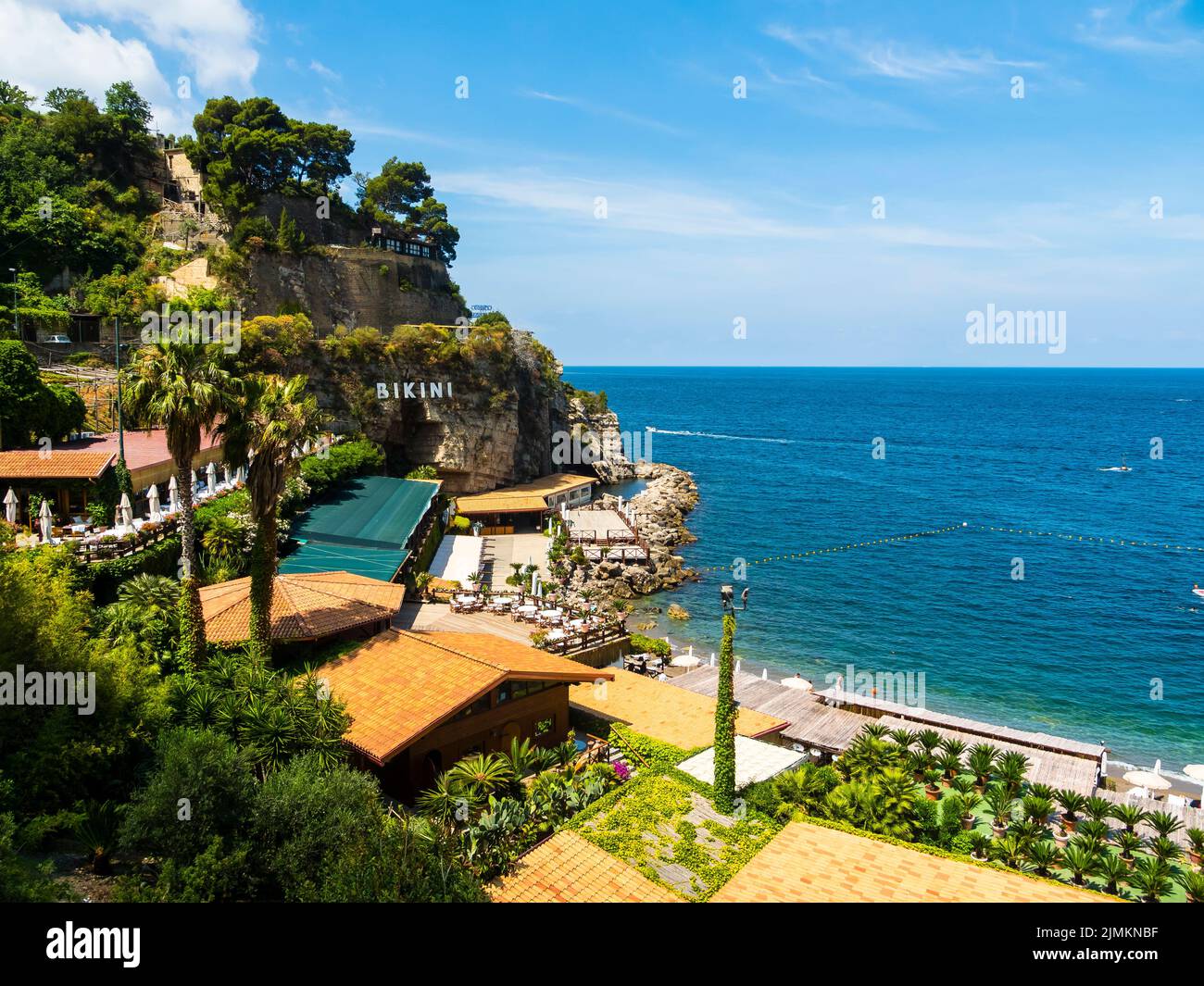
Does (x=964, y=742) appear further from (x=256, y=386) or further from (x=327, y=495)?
(x=327, y=495)

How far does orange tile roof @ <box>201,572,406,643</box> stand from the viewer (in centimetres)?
1973

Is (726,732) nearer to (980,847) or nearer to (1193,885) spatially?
(980,847)

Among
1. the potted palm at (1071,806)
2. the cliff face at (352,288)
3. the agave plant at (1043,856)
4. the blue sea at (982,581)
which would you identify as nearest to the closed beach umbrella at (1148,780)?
the blue sea at (982,581)

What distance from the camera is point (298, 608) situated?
→ 2072 cm

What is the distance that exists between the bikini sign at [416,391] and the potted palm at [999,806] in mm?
39647

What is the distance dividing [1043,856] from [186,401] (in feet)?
69.3

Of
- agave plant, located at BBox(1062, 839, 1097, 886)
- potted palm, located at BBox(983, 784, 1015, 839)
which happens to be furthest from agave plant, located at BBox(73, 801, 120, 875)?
potted palm, located at BBox(983, 784, 1015, 839)

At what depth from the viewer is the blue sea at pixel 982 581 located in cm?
3209

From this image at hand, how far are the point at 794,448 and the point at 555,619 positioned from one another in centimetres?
8673

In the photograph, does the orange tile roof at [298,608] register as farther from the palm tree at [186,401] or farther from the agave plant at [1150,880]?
the agave plant at [1150,880]

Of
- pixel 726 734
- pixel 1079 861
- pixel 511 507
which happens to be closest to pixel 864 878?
pixel 726 734

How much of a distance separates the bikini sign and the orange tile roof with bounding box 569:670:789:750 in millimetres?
30341

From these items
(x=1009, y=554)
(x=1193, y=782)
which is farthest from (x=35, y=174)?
(x=1009, y=554)
